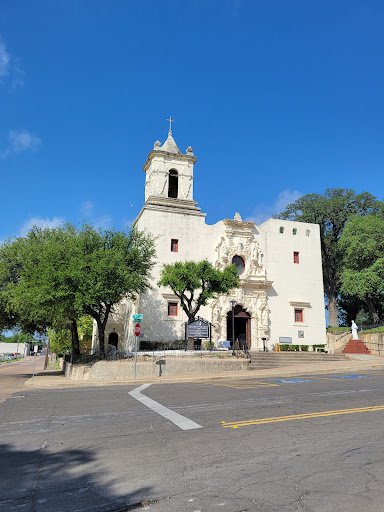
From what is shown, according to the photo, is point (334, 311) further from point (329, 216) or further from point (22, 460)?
point (22, 460)

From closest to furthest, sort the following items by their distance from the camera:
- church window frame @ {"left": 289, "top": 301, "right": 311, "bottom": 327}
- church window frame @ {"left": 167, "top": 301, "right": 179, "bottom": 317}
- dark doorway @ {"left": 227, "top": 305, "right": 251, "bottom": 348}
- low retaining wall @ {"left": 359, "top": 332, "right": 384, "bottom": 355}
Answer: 1. low retaining wall @ {"left": 359, "top": 332, "right": 384, "bottom": 355}
2. church window frame @ {"left": 167, "top": 301, "right": 179, "bottom": 317}
3. dark doorway @ {"left": 227, "top": 305, "right": 251, "bottom": 348}
4. church window frame @ {"left": 289, "top": 301, "right": 311, "bottom": 327}

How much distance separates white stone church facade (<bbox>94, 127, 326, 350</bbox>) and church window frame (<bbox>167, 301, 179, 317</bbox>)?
0.09 metres

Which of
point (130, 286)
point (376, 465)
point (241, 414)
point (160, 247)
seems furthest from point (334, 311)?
point (376, 465)

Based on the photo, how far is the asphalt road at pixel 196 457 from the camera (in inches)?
171

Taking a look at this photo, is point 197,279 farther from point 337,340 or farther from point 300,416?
point 337,340

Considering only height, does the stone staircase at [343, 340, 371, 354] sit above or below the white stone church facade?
below

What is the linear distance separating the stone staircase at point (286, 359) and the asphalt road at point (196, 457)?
55.2 ft

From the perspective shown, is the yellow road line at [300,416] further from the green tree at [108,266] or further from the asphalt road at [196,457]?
the green tree at [108,266]

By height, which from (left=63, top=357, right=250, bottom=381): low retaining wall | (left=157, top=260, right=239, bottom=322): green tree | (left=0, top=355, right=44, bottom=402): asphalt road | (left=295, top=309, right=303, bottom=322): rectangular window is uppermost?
(left=157, top=260, right=239, bottom=322): green tree

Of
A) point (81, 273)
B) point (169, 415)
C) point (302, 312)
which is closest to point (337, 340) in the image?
point (302, 312)

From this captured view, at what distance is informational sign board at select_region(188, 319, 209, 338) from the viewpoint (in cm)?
2514

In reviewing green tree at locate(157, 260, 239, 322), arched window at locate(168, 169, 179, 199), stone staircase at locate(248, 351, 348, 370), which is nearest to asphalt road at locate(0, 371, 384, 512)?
green tree at locate(157, 260, 239, 322)

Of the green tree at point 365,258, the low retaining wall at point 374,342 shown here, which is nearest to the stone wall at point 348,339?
the low retaining wall at point 374,342

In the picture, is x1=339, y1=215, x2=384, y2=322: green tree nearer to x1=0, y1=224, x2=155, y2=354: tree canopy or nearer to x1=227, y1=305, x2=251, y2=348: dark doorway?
x1=227, y1=305, x2=251, y2=348: dark doorway
